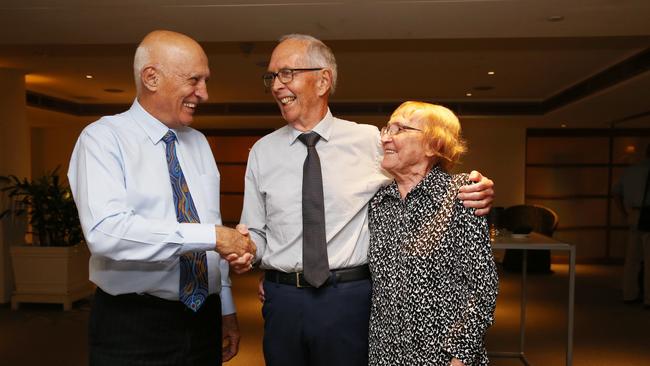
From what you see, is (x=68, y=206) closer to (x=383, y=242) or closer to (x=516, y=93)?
(x=383, y=242)

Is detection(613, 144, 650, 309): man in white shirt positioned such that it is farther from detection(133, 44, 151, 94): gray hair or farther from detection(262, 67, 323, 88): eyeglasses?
detection(133, 44, 151, 94): gray hair

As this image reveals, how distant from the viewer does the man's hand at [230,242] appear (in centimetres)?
166

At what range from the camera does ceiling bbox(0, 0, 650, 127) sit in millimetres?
3627

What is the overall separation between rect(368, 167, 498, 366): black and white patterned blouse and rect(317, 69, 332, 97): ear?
530 mm

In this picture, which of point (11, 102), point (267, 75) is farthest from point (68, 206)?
point (267, 75)

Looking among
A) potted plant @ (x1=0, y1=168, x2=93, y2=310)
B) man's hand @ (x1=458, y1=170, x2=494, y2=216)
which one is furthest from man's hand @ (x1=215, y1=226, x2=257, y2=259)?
potted plant @ (x1=0, y1=168, x2=93, y2=310)

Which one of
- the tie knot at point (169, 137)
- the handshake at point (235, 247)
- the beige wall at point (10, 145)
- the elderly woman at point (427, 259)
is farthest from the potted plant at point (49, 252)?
the elderly woman at point (427, 259)

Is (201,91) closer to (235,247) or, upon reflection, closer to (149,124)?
(149,124)

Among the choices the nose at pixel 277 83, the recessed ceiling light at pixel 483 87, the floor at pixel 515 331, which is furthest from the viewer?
the recessed ceiling light at pixel 483 87

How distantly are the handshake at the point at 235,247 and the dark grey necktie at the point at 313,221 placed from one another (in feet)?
0.72

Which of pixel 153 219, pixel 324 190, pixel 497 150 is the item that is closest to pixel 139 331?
pixel 153 219

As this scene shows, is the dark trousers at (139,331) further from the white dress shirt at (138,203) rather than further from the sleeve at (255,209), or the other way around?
the sleeve at (255,209)

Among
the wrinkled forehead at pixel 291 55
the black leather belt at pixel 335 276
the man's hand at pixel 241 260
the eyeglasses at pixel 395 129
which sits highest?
the wrinkled forehead at pixel 291 55

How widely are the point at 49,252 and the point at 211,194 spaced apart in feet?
15.8
